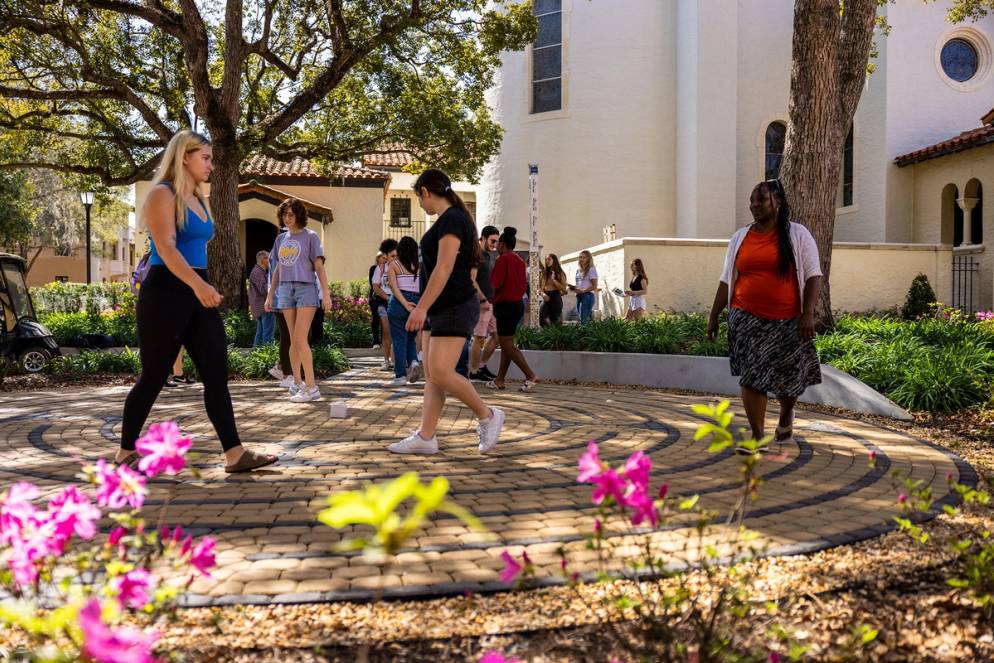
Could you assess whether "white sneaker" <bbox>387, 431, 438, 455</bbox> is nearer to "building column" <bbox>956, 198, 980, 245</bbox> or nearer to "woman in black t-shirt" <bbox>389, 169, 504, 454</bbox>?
"woman in black t-shirt" <bbox>389, 169, 504, 454</bbox>

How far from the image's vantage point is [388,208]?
119 feet

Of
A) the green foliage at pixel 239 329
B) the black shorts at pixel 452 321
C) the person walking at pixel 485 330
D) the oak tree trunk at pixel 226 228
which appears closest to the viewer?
the black shorts at pixel 452 321

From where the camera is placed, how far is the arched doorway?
28.0 m

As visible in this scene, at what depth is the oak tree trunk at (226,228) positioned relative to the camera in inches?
650

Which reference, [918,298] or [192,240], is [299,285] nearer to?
[192,240]

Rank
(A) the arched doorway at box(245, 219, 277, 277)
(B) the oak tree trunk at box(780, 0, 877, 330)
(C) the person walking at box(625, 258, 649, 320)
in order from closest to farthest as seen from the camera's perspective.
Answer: (B) the oak tree trunk at box(780, 0, 877, 330) → (C) the person walking at box(625, 258, 649, 320) → (A) the arched doorway at box(245, 219, 277, 277)

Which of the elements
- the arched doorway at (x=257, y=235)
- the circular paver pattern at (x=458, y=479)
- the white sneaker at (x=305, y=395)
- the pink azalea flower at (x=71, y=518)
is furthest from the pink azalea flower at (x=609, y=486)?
the arched doorway at (x=257, y=235)

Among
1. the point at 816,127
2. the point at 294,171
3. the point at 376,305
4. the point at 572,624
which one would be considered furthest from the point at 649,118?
the point at 572,624

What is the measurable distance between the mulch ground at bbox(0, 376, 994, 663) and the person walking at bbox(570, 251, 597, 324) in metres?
13.1

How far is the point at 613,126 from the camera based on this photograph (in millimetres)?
25094

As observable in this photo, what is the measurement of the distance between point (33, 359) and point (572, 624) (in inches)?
454

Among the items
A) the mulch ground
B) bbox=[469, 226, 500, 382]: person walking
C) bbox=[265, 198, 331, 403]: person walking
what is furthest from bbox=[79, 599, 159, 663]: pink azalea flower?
bbox=[469, 226, 500, 382]: person walking

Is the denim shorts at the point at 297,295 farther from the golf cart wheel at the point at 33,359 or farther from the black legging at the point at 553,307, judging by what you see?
the black legging at the point at 553,307

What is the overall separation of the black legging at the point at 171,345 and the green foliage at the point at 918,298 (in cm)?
1548
